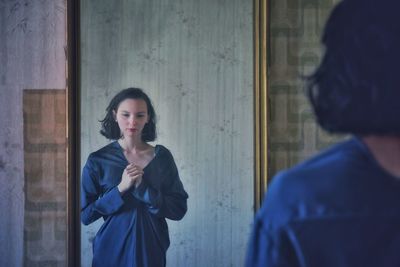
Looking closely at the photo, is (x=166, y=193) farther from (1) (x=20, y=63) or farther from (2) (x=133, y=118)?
(1) (x=20, y=63)

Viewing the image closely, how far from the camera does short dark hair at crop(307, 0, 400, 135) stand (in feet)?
1.41

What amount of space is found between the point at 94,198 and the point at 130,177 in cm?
14

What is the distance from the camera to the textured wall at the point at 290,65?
1.73m

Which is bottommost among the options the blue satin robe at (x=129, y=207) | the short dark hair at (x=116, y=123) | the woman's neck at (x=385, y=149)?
the blue satin robe at (x=129, y=207)

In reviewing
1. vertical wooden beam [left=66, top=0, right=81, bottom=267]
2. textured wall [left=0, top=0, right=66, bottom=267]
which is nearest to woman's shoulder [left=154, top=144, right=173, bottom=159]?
vertical wooden beam [left=66, top=0, right=81, bottom=267]

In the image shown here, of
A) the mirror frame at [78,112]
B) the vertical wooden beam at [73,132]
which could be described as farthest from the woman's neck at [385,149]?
the vertical wooden beam at [73,132]

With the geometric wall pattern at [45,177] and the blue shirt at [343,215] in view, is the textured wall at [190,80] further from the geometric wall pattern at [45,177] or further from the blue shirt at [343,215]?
the blue shirt at [343,215]

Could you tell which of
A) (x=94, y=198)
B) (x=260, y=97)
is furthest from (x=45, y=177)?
(x=260, y=97)

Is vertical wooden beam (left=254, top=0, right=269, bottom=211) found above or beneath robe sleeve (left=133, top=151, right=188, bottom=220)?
above

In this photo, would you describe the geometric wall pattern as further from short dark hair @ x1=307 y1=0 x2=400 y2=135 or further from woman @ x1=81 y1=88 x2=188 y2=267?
short dark hair @ x1=307 y1=0 x2=400 y2=135

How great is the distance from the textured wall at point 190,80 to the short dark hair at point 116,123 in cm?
2

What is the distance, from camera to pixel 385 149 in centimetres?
45

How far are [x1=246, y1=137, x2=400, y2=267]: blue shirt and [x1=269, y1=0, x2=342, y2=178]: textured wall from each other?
4.25 ft

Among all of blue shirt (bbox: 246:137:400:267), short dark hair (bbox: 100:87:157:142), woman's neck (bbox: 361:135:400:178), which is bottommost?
blue shirt (bbox: 246:137:400:267)
